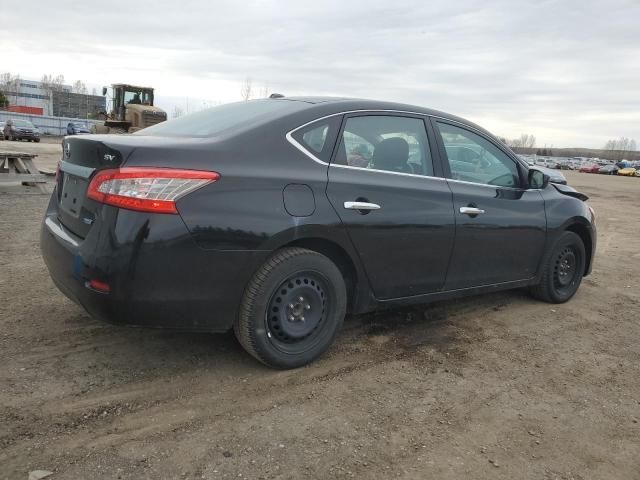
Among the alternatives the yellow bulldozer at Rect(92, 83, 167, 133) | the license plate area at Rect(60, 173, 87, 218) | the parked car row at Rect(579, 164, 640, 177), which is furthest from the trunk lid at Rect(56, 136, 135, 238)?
the parked car row at Rect(579, 164, 640, 177)

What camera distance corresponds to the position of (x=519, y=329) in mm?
4348

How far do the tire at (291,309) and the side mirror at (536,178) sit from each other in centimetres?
221

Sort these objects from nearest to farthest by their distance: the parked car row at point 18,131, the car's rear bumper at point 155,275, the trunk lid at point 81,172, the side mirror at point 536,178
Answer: the car's rear bumper at point 155,275 → the trunk lid at point 81,172 → the side mirror at point 536,178 → the parked car row at point 18,131

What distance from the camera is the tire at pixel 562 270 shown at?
492cm

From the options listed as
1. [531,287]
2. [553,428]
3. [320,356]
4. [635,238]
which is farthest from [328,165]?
[635,238]

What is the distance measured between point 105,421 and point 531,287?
3.94 m

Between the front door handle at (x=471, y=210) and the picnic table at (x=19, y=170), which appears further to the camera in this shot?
the picnic table at (x=19, y=170)

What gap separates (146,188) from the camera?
2713 millimetres

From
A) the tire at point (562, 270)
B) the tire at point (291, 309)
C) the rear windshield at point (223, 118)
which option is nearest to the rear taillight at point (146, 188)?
the rear windshield at point (223, 118)

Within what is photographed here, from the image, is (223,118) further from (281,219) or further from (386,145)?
(386,145)

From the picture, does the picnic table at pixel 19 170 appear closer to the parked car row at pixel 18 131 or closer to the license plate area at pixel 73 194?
the license plate area at pixel 73 194

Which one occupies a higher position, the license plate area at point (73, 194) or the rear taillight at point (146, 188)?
the rear taillight at point (146, 188)

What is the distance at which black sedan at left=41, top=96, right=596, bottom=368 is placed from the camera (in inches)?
108

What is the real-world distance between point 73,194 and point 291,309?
1.44m
